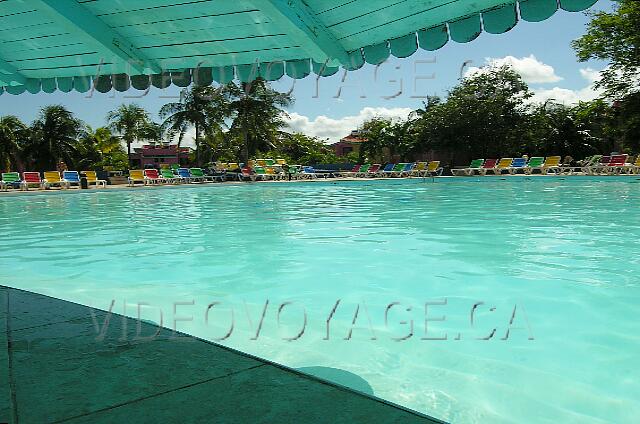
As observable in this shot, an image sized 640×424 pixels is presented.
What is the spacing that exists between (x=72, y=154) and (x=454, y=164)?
26.8m

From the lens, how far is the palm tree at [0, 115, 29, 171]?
33.5 metres

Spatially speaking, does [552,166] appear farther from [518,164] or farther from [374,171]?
[374,171]

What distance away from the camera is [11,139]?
→ 33656 mm

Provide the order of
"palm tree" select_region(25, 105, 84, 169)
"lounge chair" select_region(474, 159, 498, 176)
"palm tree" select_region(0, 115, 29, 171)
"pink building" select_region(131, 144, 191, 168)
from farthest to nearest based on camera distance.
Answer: "pink building" select_region(131, 144, 191, 168) < "palm tree" select_region(25, 105, 84, 169) < "palm tree" select_region(0, 115, 29, 171) < "lounge chair" select_region(474, 159, 498, 176)

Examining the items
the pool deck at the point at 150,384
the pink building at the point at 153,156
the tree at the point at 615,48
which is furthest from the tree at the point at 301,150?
the pool deck at the point at 150,384

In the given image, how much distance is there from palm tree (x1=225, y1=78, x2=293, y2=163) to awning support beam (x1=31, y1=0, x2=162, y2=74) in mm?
27826

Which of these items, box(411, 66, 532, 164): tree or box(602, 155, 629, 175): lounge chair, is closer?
box(602, 155, 629, 175): lounge chair

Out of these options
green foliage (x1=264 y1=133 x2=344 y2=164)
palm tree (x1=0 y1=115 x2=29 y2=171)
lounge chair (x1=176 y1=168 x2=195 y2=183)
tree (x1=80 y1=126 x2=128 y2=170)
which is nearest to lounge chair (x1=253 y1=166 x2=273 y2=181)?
lounge chair (x1=176 y1=168 x2=195 y2=183)

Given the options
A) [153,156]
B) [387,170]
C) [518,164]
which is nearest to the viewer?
[518,164]

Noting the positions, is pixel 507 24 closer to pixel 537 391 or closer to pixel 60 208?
pixel 537 391

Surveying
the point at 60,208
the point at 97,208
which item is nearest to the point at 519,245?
the point at 97,208

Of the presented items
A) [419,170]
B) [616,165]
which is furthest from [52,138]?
[616,165]

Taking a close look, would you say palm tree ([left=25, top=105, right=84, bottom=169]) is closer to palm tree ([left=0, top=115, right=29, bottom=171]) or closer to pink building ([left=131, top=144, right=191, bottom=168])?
palm tree ([left=0, top=115, right=29, bottom=171])

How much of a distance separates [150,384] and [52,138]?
3880cm
